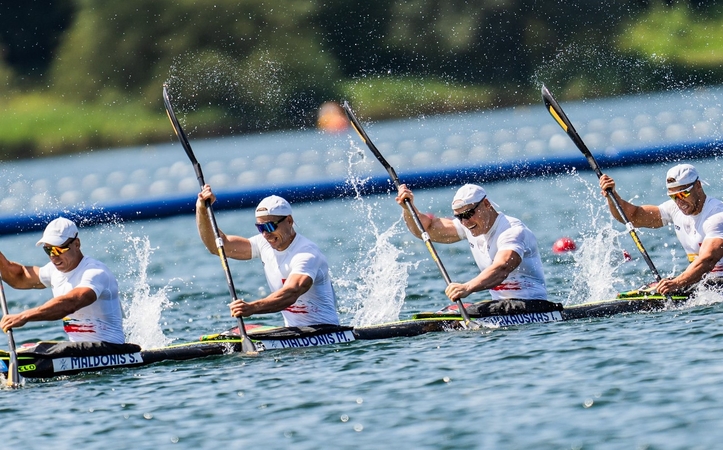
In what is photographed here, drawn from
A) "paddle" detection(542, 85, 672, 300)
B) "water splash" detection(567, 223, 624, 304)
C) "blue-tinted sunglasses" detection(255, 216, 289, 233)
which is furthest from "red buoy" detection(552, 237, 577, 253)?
"blue-tinted sunglasses" detection(255, 216, 289, 233)

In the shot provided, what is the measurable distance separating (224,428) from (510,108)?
1591 inches

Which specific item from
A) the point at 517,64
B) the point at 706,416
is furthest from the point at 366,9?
the point at 706,416

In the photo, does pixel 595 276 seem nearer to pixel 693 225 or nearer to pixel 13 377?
pixel 693 225

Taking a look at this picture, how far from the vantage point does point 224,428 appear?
28.2ft

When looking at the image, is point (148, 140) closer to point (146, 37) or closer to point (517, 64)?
point (146, 37)

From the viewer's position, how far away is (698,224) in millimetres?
12008

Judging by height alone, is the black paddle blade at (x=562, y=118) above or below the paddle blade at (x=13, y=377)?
above

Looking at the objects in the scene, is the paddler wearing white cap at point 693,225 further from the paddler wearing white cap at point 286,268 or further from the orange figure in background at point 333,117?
the orange figure in background at point 333,117

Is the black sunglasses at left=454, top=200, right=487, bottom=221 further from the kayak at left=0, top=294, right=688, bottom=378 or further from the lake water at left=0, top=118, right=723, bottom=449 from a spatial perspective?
the lake water at left=0, top=118, right=723, bottom=449

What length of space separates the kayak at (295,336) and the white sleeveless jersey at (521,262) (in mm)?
206

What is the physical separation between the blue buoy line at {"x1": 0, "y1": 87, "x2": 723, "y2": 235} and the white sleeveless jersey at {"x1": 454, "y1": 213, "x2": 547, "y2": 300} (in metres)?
8.78

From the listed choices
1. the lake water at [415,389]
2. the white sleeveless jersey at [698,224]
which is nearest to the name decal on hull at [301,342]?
the lake water at [415,389]

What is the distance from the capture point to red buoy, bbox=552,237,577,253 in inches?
711

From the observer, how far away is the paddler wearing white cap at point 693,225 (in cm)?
1161
